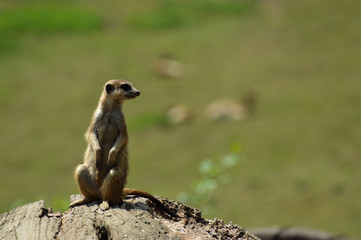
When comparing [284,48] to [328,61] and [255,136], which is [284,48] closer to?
[328,61]

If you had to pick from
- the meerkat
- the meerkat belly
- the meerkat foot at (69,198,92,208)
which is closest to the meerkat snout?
the meerkat

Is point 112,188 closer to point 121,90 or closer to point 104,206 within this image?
point 104,206

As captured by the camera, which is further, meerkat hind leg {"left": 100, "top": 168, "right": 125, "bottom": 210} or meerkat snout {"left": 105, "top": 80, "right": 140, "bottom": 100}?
meerkat snout {"left": 105, "top": 80, "right": 140, "bottom": 100}

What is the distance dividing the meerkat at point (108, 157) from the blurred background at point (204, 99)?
0.65m

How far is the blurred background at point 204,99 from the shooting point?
8594mm

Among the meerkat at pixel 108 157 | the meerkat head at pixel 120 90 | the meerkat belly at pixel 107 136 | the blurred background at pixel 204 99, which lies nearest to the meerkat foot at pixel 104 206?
the meerkat at pixel 108 157

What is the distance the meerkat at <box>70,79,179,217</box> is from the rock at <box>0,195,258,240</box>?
9 centimetres

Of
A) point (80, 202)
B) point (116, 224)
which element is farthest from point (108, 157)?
point (116, 224)

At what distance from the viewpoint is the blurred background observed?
28.2 ft

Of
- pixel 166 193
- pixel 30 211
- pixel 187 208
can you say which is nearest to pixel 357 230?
pixel 166 193

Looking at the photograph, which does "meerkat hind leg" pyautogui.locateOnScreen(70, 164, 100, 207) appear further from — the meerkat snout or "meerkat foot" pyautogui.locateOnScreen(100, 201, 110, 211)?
the meerkat snout

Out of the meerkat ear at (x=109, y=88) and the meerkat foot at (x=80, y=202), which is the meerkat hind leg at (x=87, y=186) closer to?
the meerkat foot at (x=80, y=202)

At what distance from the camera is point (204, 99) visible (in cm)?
1173

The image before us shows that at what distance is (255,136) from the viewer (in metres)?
10.1
